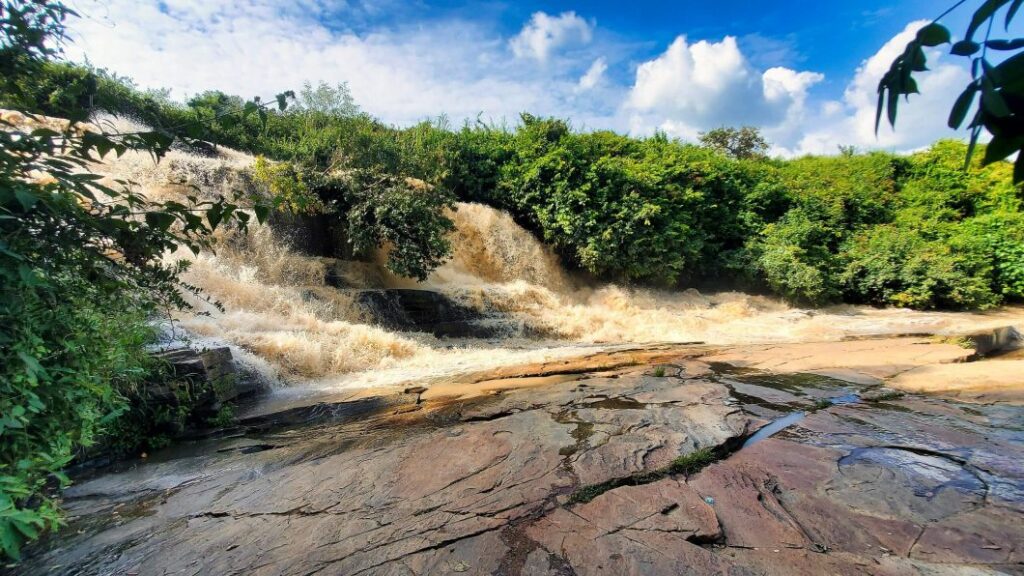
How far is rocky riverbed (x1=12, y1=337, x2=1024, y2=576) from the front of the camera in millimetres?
2039

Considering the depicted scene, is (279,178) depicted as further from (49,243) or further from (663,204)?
(663,204)

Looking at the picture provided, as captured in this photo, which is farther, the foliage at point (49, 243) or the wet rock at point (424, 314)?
the wet rock at point (424, 314)

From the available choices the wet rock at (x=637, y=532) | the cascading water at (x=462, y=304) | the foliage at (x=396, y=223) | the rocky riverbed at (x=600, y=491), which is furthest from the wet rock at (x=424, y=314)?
the wet rock at (x=637, y=532)

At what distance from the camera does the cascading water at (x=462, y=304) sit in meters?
7.19

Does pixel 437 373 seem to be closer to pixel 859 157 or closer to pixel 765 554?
pixel 765 554

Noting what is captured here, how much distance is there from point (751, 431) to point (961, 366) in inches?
132

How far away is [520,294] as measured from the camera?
11.7 m

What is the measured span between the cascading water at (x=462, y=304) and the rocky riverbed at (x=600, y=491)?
102 inches

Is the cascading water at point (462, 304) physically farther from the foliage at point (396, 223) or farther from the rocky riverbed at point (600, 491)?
the rocky riverbed at point (600, 491)

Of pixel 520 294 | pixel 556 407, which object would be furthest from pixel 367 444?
pixel 520 294

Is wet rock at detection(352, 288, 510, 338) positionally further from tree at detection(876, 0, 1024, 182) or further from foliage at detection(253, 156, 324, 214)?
tree at detection(876, 0, 1024, 182)

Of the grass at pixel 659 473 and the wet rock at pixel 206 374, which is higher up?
the wet rock at pixel 206 374

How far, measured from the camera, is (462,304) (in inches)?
422

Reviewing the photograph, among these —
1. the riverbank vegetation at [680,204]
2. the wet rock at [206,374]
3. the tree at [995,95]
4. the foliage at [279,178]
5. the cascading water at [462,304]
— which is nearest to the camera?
the tree at [995,95]
